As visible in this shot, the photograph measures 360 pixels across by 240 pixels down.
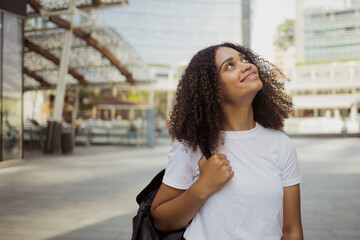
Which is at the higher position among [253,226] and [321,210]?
[253,226]

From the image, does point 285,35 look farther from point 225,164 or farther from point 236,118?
point 225,164

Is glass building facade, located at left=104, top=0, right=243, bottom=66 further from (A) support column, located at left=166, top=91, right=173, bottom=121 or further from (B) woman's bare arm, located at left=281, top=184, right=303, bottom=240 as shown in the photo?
(B) woman's bare arm, located at left=281, top=184, right=303, bottom=240

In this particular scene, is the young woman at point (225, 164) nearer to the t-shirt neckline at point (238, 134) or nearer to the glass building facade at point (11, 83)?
the t-shirt neckline at point (238, 134)

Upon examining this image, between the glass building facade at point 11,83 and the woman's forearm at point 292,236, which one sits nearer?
the woman's forearm at point 292,236

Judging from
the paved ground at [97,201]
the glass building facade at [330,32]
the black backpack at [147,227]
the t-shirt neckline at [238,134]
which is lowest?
the paved ground at [97,201]

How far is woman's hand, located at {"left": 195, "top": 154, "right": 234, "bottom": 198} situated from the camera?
1255 millimetres

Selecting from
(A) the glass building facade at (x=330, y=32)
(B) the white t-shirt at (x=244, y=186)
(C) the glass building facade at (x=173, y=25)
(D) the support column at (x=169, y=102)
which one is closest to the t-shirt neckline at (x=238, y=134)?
(B) the white t-shirt at (x=244, y=186)

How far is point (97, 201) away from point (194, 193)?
4177 mm

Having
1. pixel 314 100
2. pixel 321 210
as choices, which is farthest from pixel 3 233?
pixel 314 100

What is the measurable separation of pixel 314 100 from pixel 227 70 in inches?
1646

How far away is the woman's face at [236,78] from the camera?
4.59ft

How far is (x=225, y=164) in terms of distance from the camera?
1.28m

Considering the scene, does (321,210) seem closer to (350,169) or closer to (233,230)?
(233,230)

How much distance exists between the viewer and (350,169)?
813 cm
